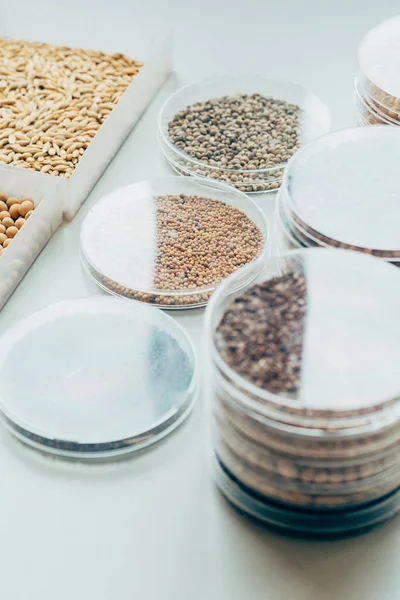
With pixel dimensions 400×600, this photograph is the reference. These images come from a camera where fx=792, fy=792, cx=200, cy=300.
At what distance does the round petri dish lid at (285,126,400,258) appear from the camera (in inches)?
37.8

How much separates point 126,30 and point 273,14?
0.41 m

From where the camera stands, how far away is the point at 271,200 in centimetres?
136

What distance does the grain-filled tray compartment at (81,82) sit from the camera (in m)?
1.35

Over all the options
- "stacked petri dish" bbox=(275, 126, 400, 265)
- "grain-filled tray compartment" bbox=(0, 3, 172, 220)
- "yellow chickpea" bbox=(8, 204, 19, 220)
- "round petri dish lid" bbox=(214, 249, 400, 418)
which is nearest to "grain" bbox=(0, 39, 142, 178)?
"grain-filled tray compartment" bbox=(0, 3, 172, 220)

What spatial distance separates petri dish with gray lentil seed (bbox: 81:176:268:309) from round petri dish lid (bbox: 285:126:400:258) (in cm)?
18

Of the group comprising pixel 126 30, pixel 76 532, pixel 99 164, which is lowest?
pixel 76 532

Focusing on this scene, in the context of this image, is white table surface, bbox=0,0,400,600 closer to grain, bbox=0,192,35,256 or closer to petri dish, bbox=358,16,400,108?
grain, bbox=0,192,35,256

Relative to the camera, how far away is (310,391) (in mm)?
765

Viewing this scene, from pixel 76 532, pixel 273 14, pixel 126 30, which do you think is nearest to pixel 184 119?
pixel 126 30

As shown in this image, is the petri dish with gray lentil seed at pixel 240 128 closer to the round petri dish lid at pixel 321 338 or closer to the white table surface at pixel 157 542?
the white table surface at pixel 157 542

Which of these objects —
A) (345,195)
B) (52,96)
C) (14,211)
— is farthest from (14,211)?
(345,195)

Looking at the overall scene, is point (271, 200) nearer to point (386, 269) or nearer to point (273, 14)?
point (386, 269)

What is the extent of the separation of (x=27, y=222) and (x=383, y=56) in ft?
2.06

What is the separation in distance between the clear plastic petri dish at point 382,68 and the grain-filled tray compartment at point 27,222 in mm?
511
